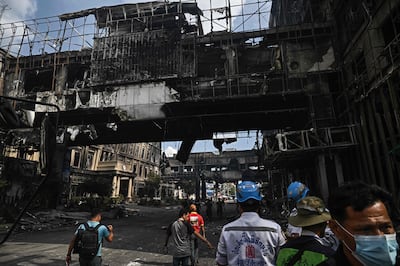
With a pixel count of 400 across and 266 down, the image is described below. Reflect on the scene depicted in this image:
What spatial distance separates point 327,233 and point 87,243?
369 centimetres

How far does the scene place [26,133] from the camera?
64.5 feet

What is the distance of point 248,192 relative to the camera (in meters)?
2.74

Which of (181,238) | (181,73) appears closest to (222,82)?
(181,73)

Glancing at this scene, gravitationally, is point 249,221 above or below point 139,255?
above

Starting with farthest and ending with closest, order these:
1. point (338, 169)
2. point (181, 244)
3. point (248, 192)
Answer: point (338, 169) < point (181, 244) < point (248, 192)

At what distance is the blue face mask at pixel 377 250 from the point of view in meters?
1.51

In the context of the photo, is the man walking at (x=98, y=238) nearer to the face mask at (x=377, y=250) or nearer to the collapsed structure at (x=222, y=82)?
the face mask at (x=377, y=250)

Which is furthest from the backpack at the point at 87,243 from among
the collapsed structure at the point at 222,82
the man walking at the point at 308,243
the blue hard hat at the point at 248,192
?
the collapsed structure at the point at 222,82

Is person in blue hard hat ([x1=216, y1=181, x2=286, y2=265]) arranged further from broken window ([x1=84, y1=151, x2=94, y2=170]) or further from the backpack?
broken window ([x1=84, y1=151, x2=94, y2=170])

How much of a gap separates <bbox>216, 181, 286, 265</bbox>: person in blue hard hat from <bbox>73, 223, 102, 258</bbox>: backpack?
2626mm

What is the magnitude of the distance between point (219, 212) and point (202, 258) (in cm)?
1453

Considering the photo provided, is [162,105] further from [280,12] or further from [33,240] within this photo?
[280,12]

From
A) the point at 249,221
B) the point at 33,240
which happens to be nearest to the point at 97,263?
the point at 249,221

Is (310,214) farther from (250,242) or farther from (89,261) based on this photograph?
(89,261)
